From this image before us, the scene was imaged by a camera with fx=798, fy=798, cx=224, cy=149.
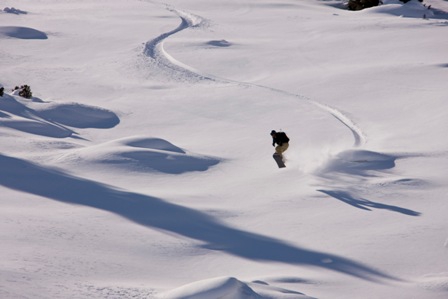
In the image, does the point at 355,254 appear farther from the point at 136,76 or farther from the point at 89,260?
the point at 136,76

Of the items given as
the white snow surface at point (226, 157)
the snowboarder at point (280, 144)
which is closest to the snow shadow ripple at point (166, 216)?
the white snow surface at point (226, 157)

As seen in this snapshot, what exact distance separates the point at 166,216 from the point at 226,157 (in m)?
4.22

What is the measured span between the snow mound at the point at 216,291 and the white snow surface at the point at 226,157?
0.02 meters

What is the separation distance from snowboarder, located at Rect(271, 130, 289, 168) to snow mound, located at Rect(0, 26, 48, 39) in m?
15.0

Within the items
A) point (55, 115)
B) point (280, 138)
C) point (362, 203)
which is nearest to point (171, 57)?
point (55, 115)

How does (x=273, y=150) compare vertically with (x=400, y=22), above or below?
below

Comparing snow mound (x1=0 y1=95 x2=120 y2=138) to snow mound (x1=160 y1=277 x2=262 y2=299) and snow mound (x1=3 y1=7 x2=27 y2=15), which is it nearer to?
snow mound (x1=160 y1=277 x2=262 y2=299)

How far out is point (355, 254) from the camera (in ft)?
32.5

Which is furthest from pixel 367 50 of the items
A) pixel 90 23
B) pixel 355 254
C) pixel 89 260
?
pixel 89 260

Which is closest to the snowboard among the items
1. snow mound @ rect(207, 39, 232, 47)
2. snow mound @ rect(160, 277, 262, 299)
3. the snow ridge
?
snow mound @ rect(160, 277, 262, 299)

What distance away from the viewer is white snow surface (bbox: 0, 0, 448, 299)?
8988mm

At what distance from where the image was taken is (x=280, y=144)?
14203mm

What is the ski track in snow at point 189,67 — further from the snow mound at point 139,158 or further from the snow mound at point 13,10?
the snow mound at point 13,10

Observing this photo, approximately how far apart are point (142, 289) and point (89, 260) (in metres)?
1.02
